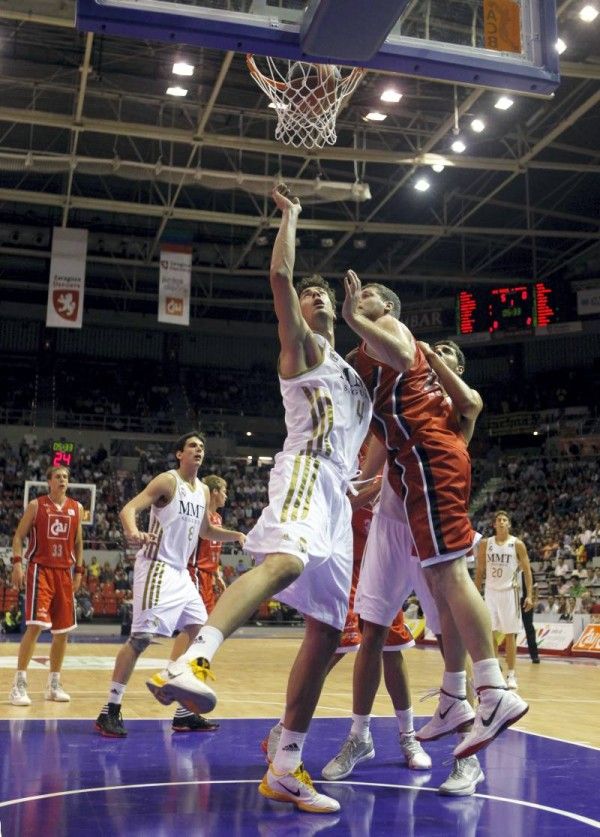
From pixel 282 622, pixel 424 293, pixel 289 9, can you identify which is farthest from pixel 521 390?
pixel 289 9

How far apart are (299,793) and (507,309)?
866 inches

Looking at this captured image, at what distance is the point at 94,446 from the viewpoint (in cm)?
3011

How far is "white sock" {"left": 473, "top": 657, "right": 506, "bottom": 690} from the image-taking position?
4.19 metres

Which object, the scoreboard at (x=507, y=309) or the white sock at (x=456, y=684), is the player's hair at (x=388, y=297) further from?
the scoreboard at (x=507, y=309)

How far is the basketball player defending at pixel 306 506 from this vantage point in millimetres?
4012

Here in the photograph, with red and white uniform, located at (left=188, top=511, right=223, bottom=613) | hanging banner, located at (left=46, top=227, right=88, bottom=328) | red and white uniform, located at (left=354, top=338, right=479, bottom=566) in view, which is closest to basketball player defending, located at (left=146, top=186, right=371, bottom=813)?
red and white uniform, located at (left=354, top=338, right=479, bottom=566)

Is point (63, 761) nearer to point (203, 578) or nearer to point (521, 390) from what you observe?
point (203, 578)

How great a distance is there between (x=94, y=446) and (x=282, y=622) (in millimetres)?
9981

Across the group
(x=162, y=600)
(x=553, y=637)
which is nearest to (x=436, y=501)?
(x=162, y=600)

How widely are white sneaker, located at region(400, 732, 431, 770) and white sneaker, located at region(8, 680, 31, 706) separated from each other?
380 cm

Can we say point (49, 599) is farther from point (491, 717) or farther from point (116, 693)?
point (491, 717)

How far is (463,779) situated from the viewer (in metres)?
4.45

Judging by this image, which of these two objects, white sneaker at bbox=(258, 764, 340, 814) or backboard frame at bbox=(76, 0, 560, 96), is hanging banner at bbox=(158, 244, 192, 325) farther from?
white sneaker at bbox=(258, 764, 340, 814)

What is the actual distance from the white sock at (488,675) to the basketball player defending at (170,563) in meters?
2.55
